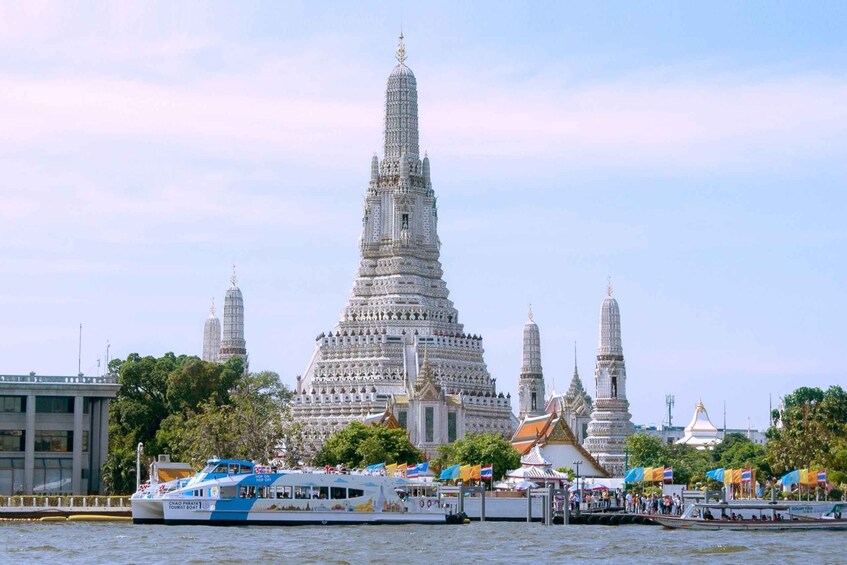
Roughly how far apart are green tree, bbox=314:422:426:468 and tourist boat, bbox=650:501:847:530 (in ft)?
123

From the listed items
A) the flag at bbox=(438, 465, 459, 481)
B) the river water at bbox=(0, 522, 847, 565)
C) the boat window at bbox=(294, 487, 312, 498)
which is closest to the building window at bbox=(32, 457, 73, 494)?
the river water at bbox=(0, 522, 847, 565)

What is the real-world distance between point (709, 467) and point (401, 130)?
3977 cm

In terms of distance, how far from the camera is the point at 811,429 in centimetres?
12500

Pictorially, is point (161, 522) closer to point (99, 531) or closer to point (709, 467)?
point (99, 531)

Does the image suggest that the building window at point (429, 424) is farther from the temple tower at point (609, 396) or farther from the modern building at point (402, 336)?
the temple tower at point (609, 396)

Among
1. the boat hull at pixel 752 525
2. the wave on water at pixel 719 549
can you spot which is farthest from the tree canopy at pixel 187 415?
the wave on water at pixel 719 549

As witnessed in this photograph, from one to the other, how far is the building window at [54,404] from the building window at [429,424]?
135 ft

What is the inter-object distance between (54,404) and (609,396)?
7731 cm

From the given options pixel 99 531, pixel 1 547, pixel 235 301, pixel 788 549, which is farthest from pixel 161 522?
pixel 235 301

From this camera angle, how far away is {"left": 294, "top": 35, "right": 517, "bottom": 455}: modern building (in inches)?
6093

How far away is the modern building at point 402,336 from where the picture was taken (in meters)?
155

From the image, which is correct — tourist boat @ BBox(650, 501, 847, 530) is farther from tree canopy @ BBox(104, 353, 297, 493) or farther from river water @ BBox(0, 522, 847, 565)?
tree canopy @ BBox(104, 353, 297, 493)

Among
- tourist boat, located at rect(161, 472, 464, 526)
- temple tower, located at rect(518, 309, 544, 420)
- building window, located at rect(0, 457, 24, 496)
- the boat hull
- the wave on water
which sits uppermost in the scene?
temple tower, located at rect(518, 309, 544, 420)

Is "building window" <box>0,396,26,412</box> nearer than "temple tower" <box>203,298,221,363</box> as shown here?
Yes
